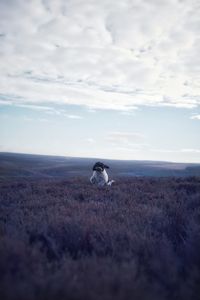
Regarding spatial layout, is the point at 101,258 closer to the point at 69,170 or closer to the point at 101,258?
the point at 101,258

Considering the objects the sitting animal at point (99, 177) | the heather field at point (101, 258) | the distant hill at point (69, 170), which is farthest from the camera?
the distant hill at point (69, 170)

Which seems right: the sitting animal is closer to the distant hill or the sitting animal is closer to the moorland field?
the moorland field

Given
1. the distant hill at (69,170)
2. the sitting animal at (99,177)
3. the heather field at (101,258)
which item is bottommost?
the distant hill at (69,170)

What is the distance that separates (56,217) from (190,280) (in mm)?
3480

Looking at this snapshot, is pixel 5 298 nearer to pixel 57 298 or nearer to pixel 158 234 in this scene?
pixel 57 298

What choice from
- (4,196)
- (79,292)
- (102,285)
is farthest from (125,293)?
(4,196)

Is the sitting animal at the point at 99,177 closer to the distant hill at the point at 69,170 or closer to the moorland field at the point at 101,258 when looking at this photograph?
the moorland field at the point at 101,258

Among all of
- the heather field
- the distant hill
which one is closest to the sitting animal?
the heather field

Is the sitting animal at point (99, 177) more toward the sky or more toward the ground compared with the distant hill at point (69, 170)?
more toward the sky

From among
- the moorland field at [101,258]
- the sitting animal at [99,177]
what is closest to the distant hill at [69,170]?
the sitting animal at [99,177]

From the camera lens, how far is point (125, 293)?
343 centimetres

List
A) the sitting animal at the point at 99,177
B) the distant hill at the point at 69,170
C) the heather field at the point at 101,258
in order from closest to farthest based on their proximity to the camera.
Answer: the heather field at the point at 101,258 → the sitting animal at the point at 99,177 → the distant hill at the point at 69,170

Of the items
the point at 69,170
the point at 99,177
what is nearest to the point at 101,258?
the point at 99,177

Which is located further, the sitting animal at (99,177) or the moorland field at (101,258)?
the sitting animal at (99,177)
